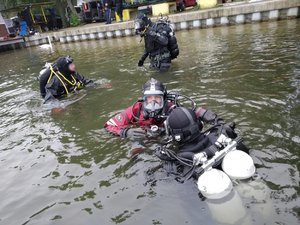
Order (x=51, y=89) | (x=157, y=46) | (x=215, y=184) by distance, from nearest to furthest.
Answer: (x=215, y=184)
(x=51, y=89)
(x=157, y=46)

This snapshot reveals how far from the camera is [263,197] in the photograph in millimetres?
3422

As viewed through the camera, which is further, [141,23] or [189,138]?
[141,23]

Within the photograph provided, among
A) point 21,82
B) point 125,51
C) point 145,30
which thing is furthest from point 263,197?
point 125,51

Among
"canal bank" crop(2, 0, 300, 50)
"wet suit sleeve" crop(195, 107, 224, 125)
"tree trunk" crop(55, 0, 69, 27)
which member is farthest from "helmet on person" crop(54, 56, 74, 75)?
"tree trunk" crop(55, 0, 69, 27)

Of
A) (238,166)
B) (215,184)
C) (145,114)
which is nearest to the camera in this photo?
(215,184)

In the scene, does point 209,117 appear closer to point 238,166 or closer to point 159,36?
point 238,166

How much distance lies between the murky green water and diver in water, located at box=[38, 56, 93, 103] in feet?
1.60

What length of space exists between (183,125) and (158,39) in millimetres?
5604

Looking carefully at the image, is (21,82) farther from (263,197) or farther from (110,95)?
(263,197)

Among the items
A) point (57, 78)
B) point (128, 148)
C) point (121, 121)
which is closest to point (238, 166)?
point (128, 148)

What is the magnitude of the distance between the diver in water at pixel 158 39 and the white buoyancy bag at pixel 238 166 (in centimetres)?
590

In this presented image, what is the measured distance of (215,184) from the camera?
3061mm

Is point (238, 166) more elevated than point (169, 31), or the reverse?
point (169, 31)

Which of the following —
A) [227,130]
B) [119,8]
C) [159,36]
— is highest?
[119,8]
